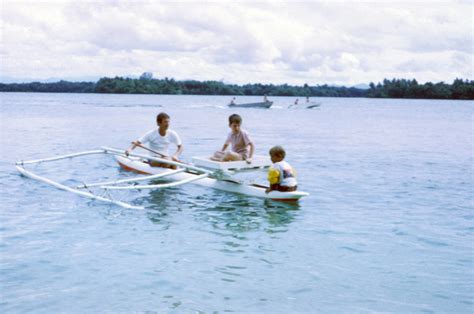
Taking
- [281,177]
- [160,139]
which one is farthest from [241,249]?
[160,139]

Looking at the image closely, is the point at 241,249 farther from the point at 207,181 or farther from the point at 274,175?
the point at 207,181

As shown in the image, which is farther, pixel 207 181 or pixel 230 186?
pixel 207 181

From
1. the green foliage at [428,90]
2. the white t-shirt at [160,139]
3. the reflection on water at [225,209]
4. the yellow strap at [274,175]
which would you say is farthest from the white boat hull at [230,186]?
the green foliage at [428,90]

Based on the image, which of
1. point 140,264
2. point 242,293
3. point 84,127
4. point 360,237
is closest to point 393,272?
point 360,237

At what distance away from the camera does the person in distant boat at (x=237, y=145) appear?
11305 mm

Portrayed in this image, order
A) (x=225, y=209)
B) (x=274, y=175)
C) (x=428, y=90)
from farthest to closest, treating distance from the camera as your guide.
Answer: (x=428, y=90), (x=274, y=175), (x=225, y=209)

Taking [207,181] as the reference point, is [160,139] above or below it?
above

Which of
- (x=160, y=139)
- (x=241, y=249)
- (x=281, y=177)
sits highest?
(x=160, y=139)

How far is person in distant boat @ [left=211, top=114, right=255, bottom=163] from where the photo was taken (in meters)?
11.3

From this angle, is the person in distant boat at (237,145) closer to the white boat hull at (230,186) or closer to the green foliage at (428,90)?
the white boat hull at (230,186)

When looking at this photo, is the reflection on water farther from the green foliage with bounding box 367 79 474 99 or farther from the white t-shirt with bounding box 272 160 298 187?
the green foliage with bounding box 367 79 474 99

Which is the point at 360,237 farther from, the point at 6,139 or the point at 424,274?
the point at 6,139

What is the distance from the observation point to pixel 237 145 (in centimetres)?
1165

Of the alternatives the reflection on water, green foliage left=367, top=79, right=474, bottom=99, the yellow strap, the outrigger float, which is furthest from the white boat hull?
green foliage left=367, top=79, right=474, bottom=99
